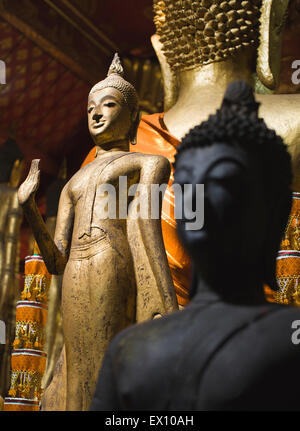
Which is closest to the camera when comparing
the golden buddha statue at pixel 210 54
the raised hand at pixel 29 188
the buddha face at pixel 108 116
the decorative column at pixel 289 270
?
the raised hand at pixel 29 188

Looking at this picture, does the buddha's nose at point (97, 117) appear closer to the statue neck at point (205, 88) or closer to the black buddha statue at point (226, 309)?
the statue neck at point (205, 88)

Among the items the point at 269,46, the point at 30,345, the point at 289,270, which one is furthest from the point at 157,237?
the point at 269,46

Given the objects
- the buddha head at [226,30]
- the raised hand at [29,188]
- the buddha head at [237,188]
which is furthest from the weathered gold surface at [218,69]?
the buddha head at [237,188]

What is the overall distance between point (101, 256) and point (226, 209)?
84cm

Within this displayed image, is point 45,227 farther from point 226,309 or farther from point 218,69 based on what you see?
point 218,69

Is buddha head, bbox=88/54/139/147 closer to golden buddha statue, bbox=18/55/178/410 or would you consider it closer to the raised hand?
golden buddha statue, bbox=18/55/178/410

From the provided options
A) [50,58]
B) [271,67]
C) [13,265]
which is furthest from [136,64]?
[271,67]

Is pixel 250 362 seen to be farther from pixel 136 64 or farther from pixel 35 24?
pixel 136 64

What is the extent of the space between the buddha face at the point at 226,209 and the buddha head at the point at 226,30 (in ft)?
6.79

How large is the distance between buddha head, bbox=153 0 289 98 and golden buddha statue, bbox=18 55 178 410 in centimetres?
114

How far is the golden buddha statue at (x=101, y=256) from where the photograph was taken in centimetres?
183

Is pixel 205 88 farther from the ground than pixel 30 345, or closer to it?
farther from the ground

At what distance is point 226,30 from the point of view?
304 centimetres

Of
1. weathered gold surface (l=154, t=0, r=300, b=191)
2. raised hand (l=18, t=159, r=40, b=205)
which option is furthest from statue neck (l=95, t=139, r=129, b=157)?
weathered gold surface (l=154, t=0, r=300, b=191)
